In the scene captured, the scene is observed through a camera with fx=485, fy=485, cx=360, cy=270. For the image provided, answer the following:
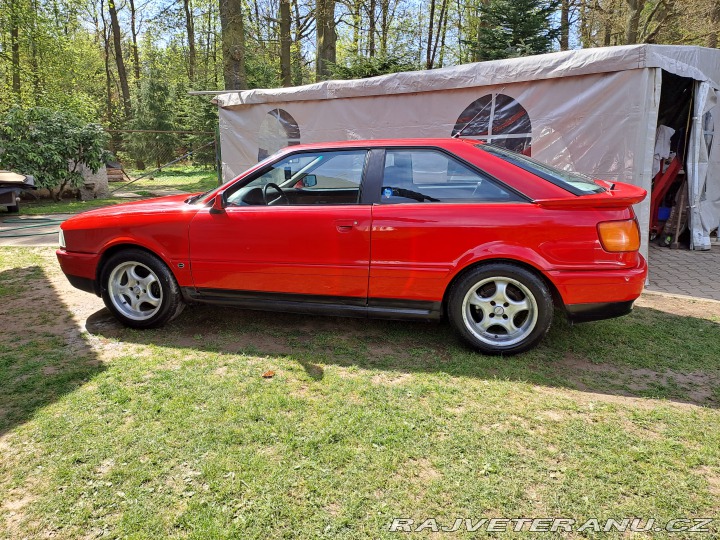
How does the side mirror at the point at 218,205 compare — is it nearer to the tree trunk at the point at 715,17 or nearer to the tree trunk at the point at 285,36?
the tree trunk at the point at 715,17

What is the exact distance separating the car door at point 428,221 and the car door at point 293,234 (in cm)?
16

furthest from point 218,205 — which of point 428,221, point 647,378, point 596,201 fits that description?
point 647,378

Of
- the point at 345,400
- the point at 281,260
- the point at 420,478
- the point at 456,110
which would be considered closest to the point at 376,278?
the point at 281,260

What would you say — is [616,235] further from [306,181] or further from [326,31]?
[326,31]

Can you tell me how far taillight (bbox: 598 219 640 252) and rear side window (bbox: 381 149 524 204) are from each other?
635mm

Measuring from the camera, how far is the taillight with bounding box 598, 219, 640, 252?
10.7 feet

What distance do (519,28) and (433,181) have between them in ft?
37.7

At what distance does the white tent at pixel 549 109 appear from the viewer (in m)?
5.71

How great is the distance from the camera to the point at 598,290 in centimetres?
334

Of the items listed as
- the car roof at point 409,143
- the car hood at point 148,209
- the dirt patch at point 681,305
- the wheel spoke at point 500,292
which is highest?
the car roof at point 409,143

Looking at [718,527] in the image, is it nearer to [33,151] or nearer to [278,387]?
[278,387]

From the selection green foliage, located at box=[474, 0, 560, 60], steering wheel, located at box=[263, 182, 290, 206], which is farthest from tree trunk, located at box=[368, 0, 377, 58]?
steering wheel, located at box=[263, 182, 290, 206]

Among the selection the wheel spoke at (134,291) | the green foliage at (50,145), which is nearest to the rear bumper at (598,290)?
the wheel spoke at (134,291)

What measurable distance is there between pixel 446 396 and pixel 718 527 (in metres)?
1.44
